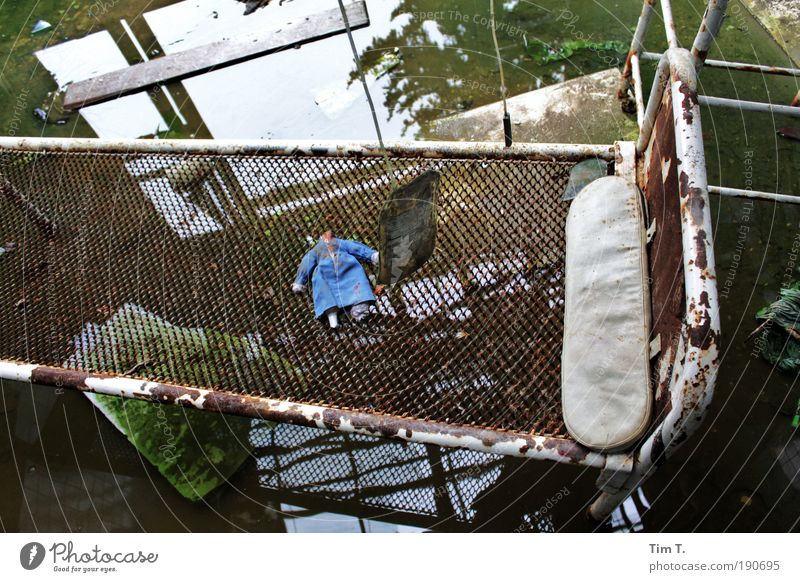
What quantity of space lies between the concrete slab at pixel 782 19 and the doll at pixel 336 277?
293 centimetres

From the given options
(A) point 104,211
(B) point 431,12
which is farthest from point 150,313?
(B) point 431,12

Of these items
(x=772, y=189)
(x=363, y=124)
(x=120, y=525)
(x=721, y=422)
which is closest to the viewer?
(x=721, y=422)

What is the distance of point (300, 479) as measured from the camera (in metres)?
2.65

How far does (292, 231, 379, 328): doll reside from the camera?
7.07 ft

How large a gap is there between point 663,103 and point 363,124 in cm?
203

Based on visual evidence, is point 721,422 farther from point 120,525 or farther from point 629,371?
point 120,525

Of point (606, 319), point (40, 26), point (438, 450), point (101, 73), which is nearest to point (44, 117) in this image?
point (101, 73)

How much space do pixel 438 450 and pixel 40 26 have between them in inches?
178

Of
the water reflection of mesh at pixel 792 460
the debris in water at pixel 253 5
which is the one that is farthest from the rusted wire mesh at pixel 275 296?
the debris in water at pixel 253 5

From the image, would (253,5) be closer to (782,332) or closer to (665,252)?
(665,252)

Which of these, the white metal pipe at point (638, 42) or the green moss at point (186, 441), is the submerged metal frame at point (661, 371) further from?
the green moss at point (186, 441)

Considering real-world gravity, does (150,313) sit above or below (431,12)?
above

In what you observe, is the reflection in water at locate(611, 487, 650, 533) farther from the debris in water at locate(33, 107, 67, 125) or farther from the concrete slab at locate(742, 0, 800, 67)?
the debris in water at locate(33, 107, 67, 125)

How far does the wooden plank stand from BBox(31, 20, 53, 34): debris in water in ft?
2.85
